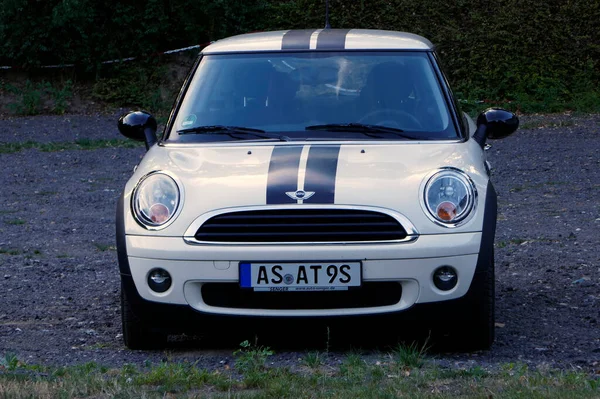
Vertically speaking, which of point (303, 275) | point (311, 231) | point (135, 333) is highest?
point (311, 231)

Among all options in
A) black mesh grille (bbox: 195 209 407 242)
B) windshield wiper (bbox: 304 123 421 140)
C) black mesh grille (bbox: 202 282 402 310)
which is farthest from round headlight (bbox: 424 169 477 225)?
windshield wiper (bbox: 304 123 421 140)

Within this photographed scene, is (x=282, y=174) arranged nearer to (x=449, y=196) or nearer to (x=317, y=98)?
(x=449, y=196)

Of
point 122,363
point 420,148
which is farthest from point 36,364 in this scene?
point 420,148

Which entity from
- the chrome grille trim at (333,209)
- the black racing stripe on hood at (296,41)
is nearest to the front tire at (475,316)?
the chrome grille trim at (333,209)

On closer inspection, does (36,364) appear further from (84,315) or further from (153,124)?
(153,124)

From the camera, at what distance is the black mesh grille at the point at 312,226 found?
483 cm

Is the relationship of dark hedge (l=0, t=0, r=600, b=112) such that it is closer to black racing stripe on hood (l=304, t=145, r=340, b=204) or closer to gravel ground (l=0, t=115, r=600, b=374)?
gravel ground (l=0, t=115, r=600, b=374)

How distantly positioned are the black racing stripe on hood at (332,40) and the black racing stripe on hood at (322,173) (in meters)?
0.98

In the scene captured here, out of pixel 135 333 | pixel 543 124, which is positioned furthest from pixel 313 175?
pixel 543 124

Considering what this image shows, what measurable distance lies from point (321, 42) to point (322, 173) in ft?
4.64

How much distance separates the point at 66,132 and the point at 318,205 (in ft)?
43.8

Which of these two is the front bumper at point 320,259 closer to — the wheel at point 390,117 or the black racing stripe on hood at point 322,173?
the black racing stripe on hood at point 322,173

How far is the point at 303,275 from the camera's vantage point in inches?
190

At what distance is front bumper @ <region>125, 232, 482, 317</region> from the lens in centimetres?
480
